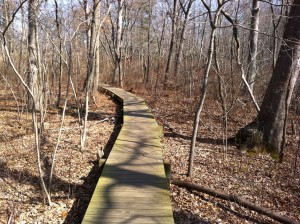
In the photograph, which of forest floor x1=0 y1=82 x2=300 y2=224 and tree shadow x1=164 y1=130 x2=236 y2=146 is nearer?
forest floor x1=0 y1=82 x2=300 y2=224

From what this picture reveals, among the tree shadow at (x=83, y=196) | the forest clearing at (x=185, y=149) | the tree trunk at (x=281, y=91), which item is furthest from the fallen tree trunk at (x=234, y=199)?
the tree trunk at (x=281, y=91)

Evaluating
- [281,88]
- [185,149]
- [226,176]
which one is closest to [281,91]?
[281,88]

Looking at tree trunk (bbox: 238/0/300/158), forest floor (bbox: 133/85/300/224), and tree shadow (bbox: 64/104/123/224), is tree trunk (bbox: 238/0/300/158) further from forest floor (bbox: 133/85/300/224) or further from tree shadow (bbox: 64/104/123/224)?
tree shadow (bbox: 64/104/123/224)

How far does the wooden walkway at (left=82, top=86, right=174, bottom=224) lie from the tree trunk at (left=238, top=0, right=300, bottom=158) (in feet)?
8.17

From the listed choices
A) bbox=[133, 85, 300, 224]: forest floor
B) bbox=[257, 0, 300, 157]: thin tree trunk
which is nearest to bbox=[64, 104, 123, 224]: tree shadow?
bbox=[133, 85, 300, 224]: forest floor

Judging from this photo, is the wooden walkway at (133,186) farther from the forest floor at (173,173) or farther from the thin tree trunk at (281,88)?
the thin tree trunk at (281,88)

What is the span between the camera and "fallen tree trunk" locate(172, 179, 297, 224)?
3.92 m

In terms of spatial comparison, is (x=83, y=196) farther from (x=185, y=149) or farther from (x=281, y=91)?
(x=281, y=91)

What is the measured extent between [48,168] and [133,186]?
6.74ft

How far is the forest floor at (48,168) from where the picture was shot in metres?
4.01

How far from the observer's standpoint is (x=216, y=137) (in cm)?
743

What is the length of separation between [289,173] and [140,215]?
3516 mm

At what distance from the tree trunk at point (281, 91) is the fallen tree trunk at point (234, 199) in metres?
2.20

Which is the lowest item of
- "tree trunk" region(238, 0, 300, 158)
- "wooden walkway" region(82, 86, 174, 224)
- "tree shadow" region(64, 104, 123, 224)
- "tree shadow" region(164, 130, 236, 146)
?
"tree shadow" region(64, 104, 123, 224)
